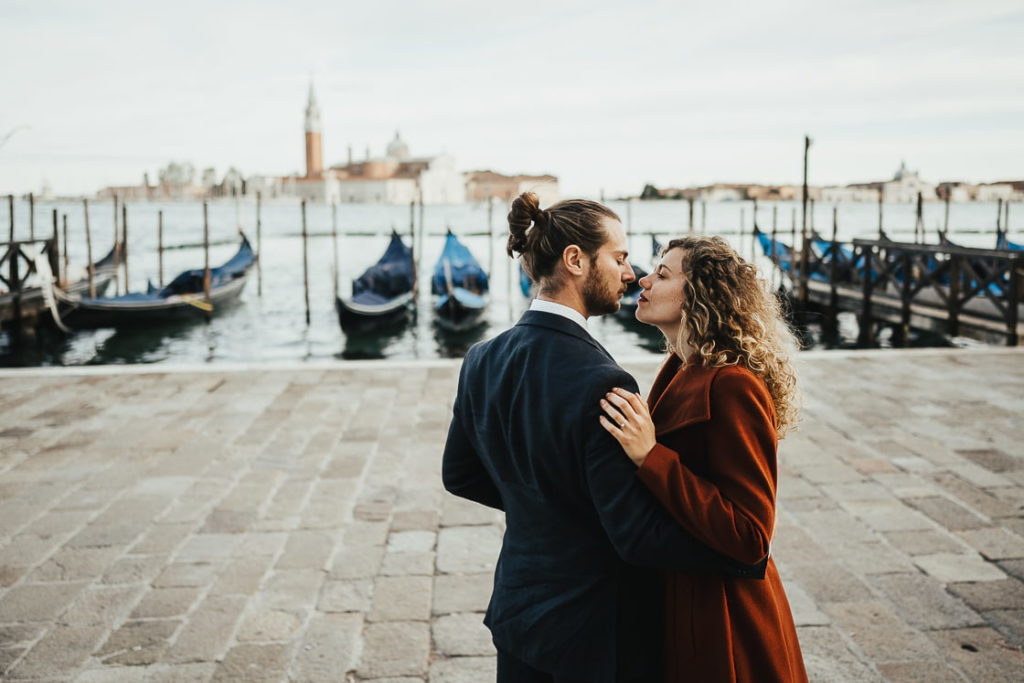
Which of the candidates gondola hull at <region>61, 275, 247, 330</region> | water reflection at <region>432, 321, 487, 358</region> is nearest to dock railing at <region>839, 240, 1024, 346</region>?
water reflection at <region>432, 321, 487, 358</region>

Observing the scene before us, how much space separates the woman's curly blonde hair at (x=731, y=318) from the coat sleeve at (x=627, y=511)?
0.18 meters

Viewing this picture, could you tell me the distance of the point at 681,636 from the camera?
3.99 feet

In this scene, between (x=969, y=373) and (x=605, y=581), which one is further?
(x=969, y=373)

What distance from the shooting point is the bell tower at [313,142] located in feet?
347

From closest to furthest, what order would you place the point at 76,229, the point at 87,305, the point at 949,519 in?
the point at 949,519 < the point at 87,305 < the point at 76,229

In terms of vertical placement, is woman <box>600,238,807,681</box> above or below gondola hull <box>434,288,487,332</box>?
above

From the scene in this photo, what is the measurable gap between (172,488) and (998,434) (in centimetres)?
403

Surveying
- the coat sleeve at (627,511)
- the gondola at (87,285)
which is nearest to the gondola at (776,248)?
the gondola at (87,285)

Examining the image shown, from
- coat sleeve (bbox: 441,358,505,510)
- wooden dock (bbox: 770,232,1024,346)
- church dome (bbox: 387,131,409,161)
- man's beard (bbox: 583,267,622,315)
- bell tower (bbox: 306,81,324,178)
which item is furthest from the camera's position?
church dome (bbox: 387,131,409,161)

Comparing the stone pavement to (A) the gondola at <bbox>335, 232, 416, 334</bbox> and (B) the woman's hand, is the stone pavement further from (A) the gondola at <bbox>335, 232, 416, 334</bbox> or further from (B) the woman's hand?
(A) the gondola at <bbox>335, 232, 416, 334</bbox>

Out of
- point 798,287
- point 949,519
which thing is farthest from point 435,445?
point 798,287

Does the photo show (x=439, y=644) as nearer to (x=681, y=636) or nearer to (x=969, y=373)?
(x=681, y=636)

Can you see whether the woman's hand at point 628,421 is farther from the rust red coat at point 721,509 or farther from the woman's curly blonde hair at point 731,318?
the woman's curly blonde hair at point 731,318

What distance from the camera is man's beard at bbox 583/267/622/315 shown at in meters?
1.22
